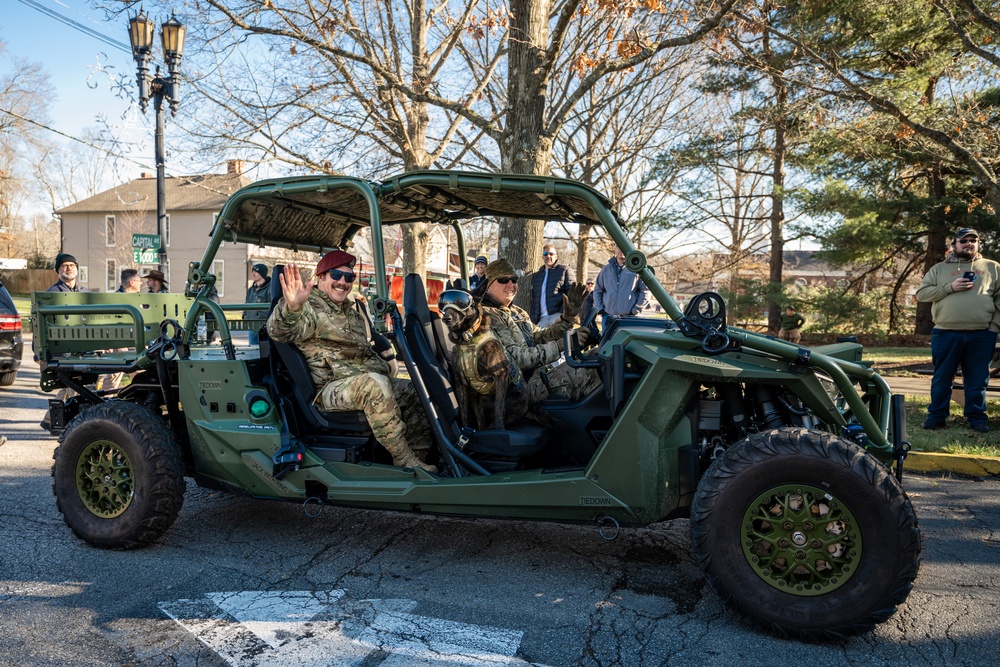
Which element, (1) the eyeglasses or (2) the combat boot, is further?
(1) the eyeglasses

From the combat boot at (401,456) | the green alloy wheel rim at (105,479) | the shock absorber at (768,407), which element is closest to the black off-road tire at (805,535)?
the shock absorber at (768,407)

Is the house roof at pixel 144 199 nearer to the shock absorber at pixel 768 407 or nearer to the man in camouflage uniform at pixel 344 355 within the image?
the man in camouflage uniform at pixel 344 355

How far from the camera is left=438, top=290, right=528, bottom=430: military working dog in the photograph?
13.6 ft

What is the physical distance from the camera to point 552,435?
4.25 metres

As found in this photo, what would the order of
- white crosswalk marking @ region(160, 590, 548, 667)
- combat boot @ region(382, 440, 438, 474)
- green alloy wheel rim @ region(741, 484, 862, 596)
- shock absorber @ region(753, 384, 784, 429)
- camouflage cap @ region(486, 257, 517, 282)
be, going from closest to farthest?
white crosswalk marking @ region(160, 590, 548, 667)
green alloy wheel rim @ region(741, 484, 862, 596)
shock absorber @ region(753, 384, 784, 429)
combat boot @ region(382, 440, 438, 474)
camouflage cap @ region(486, 257, 517, 282)

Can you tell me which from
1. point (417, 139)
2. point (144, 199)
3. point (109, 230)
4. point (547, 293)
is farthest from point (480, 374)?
point (109, 230)

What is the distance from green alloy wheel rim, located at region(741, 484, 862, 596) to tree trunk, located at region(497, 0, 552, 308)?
5.59 metres

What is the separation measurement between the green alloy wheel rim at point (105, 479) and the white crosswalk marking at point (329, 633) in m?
1.07

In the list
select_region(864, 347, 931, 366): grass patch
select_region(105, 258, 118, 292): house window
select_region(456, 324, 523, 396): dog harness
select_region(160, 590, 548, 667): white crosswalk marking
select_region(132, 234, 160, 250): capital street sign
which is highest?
select_region(105, 258, 118, 292): house window

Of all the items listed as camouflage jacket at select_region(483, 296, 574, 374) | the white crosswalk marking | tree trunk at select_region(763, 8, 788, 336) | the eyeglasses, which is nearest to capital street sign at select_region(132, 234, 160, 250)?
the eyeglasses

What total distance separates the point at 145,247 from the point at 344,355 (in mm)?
9385

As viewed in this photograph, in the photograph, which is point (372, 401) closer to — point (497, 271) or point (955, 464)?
point (497, 271)

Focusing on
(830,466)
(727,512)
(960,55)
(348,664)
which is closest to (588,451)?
(727,512)

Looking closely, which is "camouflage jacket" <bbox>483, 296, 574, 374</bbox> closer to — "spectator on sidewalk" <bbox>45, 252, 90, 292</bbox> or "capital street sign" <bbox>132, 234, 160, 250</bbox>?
"spectator on sidewalk" <bbox>45, 252, 90, 292</bbox>
